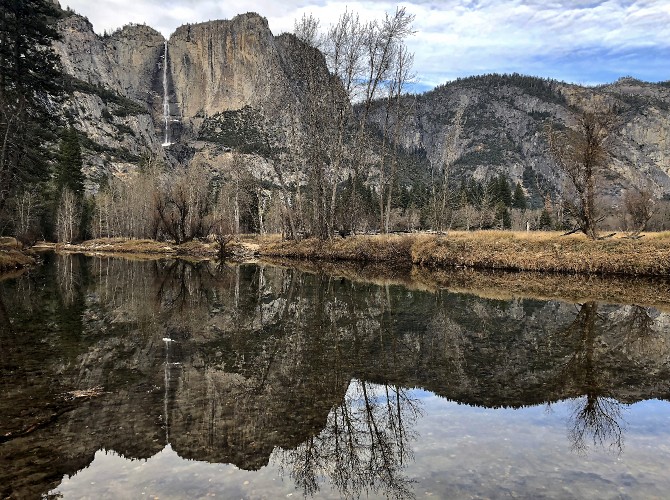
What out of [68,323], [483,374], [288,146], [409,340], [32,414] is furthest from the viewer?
[288,146]

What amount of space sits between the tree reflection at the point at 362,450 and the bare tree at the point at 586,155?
24.1 meters

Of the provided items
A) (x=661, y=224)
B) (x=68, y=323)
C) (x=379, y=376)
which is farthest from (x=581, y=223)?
(x=661, y=224)

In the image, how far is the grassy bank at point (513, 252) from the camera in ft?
83.6

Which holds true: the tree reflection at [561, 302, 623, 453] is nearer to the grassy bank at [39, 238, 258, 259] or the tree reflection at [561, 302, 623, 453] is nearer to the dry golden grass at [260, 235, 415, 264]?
the dry golden grass at [260, 235, 415, 264]

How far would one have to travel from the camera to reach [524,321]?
1426 centimetres

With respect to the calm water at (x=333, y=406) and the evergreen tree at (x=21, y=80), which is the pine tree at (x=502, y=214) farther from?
the calm water at (x=333, y=406)

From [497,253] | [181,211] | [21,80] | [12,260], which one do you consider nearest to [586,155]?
[497,253]

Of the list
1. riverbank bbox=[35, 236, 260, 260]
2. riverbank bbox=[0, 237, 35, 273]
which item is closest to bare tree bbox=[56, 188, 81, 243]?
riverbank bbox=[35, 236, 260, 260]

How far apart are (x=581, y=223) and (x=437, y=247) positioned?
29.5 ft

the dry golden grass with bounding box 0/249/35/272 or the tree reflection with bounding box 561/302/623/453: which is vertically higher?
the dry golden grass with bounding box 0/249/35/272

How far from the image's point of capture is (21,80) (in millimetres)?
26641

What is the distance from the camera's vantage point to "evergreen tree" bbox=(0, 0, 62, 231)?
83.6 ft

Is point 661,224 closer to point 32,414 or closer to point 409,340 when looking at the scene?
point 409,340

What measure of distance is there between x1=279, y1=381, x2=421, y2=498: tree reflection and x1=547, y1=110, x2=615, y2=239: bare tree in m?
24.1
